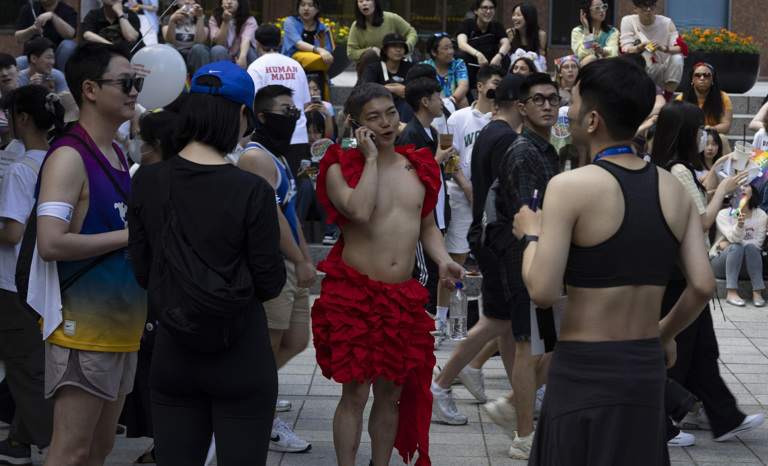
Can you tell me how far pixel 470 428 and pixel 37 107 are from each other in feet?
10.4

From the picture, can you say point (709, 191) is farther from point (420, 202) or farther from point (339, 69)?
point (339, 69)

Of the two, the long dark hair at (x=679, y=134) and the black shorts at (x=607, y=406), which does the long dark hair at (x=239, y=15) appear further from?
the black shorts at (x=607, y=406)

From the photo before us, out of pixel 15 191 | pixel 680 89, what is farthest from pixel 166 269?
pixel 680 89

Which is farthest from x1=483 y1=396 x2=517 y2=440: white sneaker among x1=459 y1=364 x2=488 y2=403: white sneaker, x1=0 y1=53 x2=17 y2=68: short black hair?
x1=0 y1=53 x2=17 y2=68: short black hair

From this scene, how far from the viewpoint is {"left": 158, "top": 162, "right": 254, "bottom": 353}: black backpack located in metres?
3.10

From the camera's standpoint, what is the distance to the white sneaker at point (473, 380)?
630 centimetres

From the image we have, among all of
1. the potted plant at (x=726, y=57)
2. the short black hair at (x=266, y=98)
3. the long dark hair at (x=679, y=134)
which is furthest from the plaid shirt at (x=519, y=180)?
the potted plant at (x=726, y=57)

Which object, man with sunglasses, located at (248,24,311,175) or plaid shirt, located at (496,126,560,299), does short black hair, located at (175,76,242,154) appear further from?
man with sunglasses, located at (248,24,311,175)

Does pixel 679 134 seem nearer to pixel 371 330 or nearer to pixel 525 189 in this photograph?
pixel 525 189

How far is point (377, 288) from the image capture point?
180 inches

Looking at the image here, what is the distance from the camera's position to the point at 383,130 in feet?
15.6

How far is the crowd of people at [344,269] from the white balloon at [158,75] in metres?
0.28

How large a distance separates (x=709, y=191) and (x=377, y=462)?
3.14 m

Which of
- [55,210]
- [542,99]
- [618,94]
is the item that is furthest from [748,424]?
[55,210]
